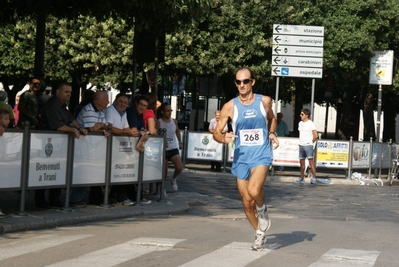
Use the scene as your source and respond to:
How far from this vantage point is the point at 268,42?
105ft

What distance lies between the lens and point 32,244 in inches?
412

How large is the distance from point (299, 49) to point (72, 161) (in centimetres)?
1559

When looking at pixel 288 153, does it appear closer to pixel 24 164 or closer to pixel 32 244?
pixel 24 164

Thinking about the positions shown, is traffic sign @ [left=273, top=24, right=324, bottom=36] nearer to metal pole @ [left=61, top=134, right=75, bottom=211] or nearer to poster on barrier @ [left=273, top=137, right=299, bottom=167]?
poster on barrier @ [left=273, top=137, right=299, bottom=167]

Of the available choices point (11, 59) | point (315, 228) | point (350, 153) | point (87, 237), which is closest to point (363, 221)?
point (315, 228)

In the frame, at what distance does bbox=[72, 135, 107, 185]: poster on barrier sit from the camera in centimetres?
1348

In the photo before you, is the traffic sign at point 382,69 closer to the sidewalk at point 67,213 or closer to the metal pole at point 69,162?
the sidewalk at point 67,213

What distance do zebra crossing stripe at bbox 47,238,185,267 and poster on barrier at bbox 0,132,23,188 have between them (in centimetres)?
222

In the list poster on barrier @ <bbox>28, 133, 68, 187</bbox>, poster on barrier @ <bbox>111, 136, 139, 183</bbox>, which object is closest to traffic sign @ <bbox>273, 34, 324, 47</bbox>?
poster on barrier @ <bbox>111, 136, 139, 183</bbox>

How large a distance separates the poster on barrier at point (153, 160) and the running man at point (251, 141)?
5.08 meters

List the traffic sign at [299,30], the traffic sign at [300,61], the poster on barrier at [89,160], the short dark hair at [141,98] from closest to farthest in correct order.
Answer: the poster on barrier at [89,160], the short dark hair at [141,98], the traffic sign at [300,61], the traffic sign at [299,30]

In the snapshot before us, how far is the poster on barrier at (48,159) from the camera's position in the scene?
1259cm

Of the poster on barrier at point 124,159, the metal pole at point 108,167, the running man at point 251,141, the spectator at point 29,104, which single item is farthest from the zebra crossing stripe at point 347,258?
the spectator at point 29,104

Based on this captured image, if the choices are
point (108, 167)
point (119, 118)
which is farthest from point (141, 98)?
point (108, 167)
